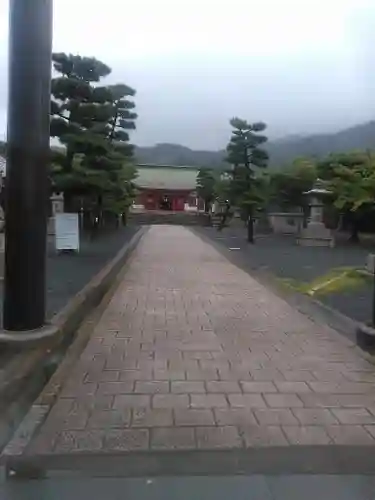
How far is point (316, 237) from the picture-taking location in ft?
78.2

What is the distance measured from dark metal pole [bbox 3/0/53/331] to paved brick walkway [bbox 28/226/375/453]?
2.97 ft

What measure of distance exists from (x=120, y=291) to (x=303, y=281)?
13.1 feet

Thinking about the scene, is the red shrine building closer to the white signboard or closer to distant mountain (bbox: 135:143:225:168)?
distant mountain (bbox: 135:143:225:168)

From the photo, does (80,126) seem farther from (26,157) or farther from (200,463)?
(200,463)

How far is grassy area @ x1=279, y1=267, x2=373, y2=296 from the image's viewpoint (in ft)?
34.0

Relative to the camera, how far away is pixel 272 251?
20.5 metres

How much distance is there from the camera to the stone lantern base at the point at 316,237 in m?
23.5

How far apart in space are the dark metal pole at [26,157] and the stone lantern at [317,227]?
1919 centimetres

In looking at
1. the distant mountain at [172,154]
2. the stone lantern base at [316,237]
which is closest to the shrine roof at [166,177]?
the distant mountain at [172,154]

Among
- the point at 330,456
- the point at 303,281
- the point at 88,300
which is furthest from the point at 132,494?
the point at 303,281

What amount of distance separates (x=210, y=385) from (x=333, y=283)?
21.9 feet

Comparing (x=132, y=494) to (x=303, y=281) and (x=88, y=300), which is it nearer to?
(x=88, y=300)

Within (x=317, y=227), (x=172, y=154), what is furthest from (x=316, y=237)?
(x=172, y=154)

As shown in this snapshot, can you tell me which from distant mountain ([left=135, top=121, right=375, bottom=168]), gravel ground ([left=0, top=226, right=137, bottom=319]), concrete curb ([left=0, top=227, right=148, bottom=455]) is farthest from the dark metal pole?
distant mountain ([left=135, top=121, right=375, bottom=168])
